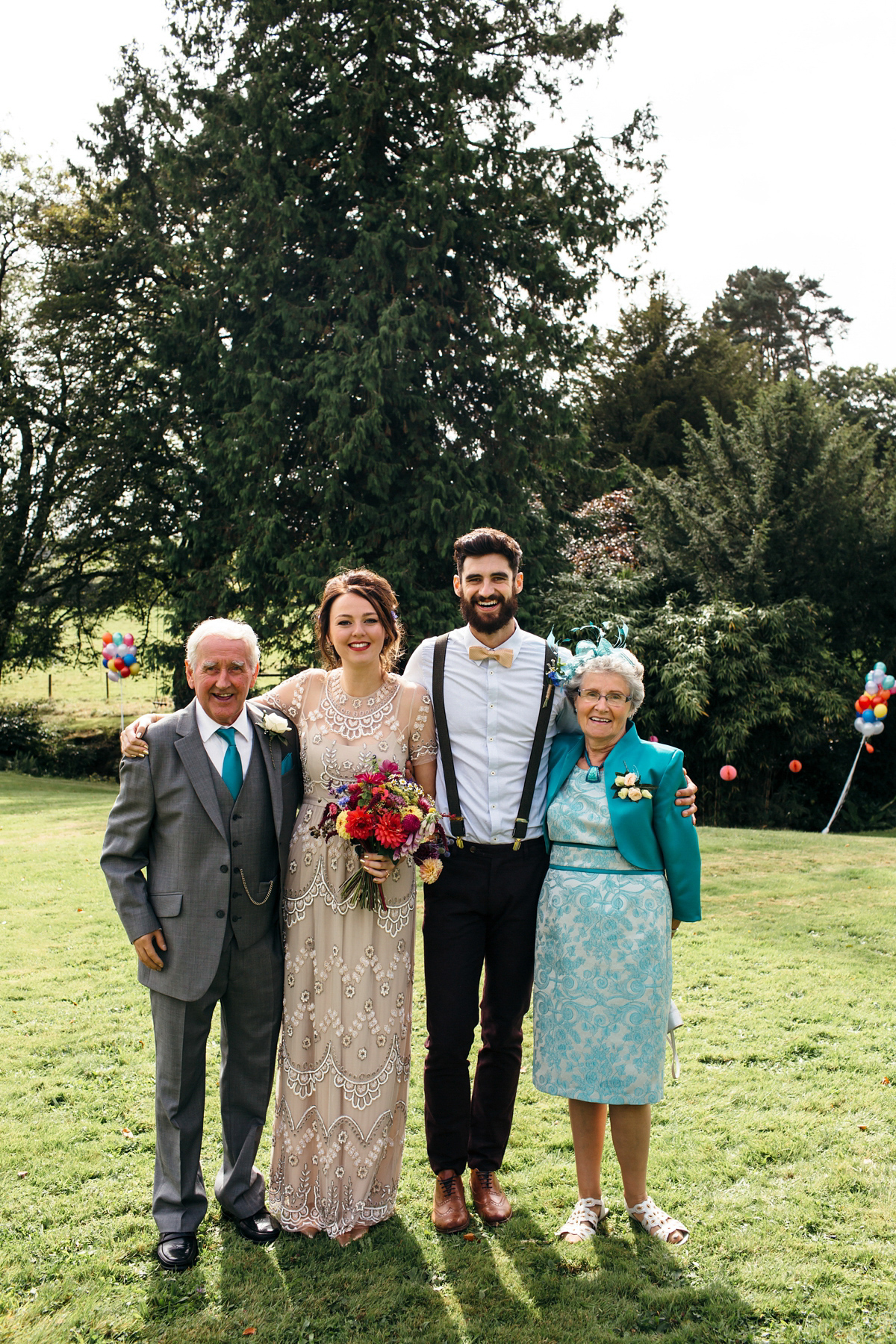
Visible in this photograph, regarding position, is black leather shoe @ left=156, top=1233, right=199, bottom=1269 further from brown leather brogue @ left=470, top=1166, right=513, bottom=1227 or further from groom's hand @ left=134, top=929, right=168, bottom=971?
brown leather brogue @ left=470, top=1166, right=513, bottom=1227

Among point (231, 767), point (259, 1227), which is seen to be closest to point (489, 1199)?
point (259, 1227)

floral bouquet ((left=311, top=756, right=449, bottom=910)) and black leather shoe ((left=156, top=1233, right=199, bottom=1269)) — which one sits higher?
floral bouquet ((left=311, top=756, right=449, bottom=910))

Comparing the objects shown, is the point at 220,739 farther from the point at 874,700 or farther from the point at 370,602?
the point at 874,700

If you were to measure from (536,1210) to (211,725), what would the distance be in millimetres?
2285

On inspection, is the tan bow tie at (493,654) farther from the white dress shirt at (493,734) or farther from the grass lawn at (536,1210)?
the grass lawn at (536,1210)

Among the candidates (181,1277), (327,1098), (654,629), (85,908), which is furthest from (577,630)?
(654,629)

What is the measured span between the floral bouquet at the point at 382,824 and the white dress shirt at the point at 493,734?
20 cm

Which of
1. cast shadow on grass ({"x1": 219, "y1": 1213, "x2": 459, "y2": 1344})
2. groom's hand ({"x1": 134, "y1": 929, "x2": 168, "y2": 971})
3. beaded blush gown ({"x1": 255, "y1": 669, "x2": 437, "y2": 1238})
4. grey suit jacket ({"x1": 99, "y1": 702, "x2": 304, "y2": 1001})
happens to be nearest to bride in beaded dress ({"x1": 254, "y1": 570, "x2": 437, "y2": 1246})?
beaded blush gown ({"x1": 255, "y1": 669, "x2": 437, "y2": 1238})

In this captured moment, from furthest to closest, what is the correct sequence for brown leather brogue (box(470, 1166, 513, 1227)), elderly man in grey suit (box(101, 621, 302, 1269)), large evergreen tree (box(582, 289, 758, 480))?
large evergreen tree (box(582, 289, 758, 480))
brown leather brogue (box(470, 1166, 513, 1227))
elderly man in grey suit (box(101, 621, 302, 1269))

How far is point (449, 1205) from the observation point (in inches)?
140

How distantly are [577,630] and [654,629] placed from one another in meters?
11.3

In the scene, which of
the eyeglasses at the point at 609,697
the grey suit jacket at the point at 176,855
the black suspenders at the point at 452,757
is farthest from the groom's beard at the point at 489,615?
the grey suit jacket at the point at 176,855

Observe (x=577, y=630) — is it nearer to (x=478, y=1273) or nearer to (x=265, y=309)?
(x=478, y=1273)

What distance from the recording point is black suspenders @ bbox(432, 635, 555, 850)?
3.52 meters
